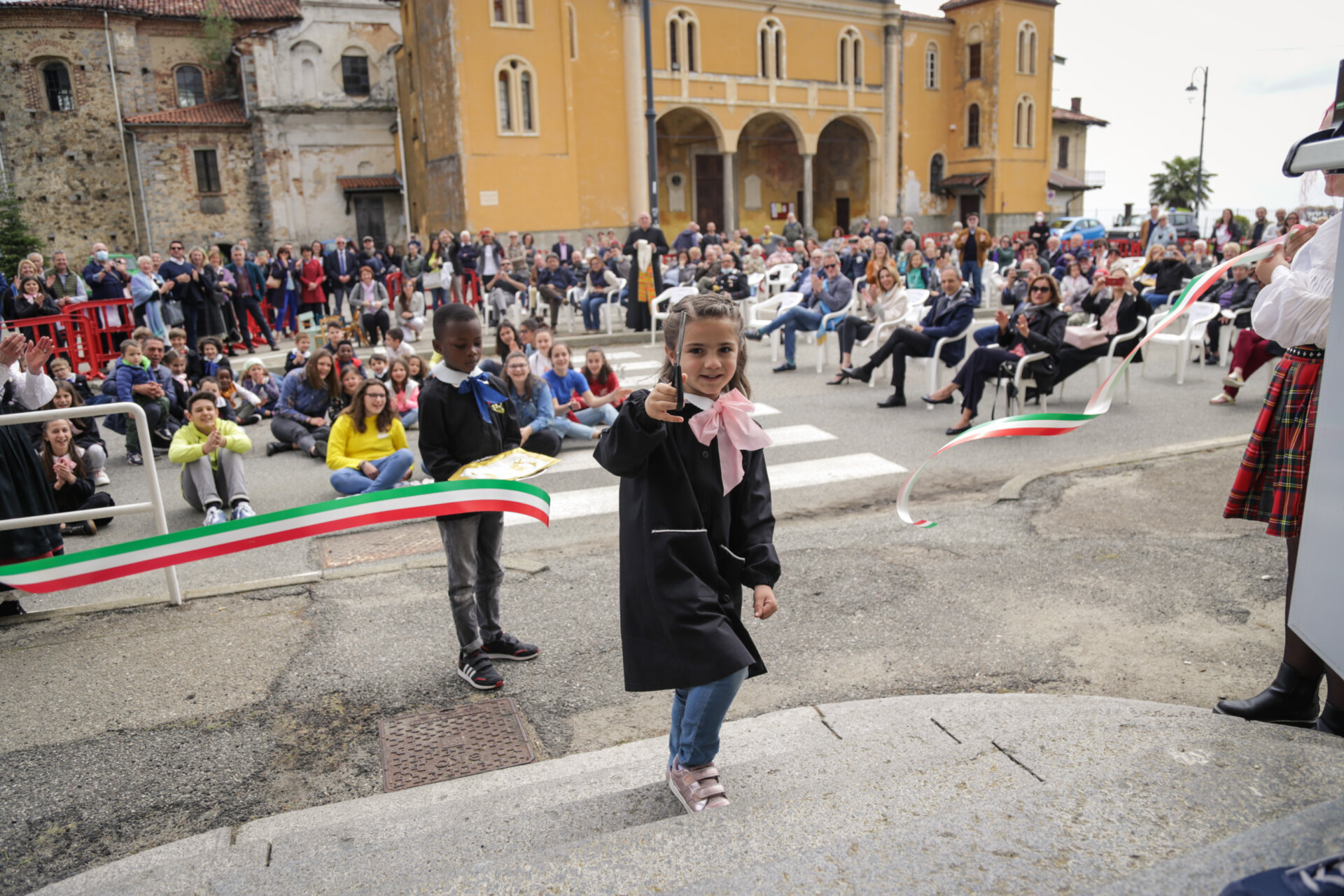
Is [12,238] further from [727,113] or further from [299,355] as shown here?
[299,355]

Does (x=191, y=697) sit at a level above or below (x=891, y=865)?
below

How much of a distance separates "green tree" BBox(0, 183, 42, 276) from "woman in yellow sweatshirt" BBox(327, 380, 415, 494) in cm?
2888

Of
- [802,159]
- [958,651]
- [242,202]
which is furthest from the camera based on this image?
[802,159]

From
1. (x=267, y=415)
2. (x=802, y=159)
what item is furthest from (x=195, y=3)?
(x=267, y=415)

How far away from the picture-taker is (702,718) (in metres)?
2.85

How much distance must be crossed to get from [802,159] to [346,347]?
36.9 metres

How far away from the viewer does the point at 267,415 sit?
11305mm

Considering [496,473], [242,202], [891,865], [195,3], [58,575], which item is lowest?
[891,865]

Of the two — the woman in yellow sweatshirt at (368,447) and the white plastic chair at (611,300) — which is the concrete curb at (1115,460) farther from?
the white plastic chair at (611,300)

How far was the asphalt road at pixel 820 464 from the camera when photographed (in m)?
6.46

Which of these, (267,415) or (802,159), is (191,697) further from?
(802,159)

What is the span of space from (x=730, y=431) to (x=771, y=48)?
4007 centimetres

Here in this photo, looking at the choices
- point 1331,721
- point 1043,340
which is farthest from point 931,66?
point 1331,721

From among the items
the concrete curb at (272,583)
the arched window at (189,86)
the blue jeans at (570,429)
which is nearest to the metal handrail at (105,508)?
the concrete curb at (272,583)
